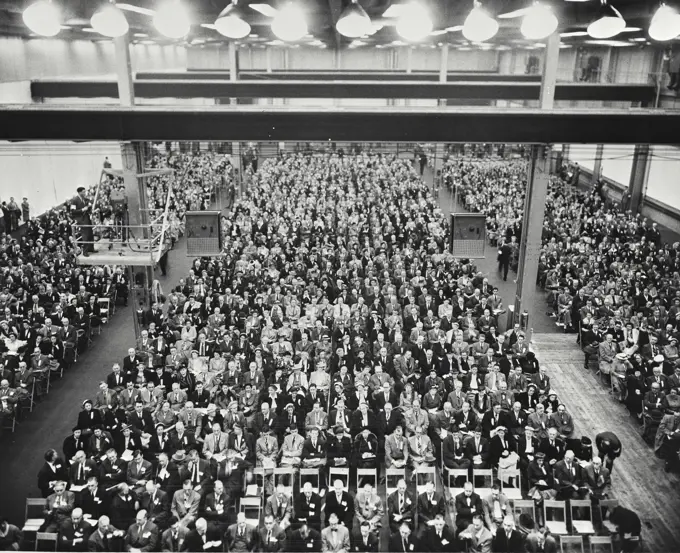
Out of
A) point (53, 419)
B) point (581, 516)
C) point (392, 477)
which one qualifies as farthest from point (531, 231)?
point (53, 419)

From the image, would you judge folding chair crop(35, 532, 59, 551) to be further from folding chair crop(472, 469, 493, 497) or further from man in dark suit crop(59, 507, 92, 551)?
folding chair crop(472, 469, 493, 497)

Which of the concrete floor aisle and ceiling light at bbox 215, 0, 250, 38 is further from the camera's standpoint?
the concrete floor aisle

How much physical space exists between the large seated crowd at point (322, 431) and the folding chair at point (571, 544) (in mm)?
375

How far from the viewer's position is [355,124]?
12.3 meters

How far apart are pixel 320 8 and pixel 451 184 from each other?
17594 mm

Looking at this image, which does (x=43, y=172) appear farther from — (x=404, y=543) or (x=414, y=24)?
(x=404, y=543)

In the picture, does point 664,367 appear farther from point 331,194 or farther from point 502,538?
point 331,194

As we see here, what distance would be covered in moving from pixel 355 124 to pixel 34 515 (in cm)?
846

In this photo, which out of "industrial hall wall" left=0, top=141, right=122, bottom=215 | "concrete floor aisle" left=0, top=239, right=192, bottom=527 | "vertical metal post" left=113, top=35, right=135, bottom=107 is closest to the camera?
"concrete floor aisle" left=0, top=239, right=192, bottom=527

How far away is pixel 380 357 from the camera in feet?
44.1

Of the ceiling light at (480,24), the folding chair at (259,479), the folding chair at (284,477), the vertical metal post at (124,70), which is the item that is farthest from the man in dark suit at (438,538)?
the vertical metal post at (124,70)

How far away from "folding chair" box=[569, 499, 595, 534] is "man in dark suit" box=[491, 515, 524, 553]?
0.95 metres

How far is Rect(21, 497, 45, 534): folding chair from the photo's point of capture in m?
8.73

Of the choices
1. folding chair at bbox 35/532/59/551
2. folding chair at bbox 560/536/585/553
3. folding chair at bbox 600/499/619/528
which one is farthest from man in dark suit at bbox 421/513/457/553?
folding chair at bbox 35/532/59/551
